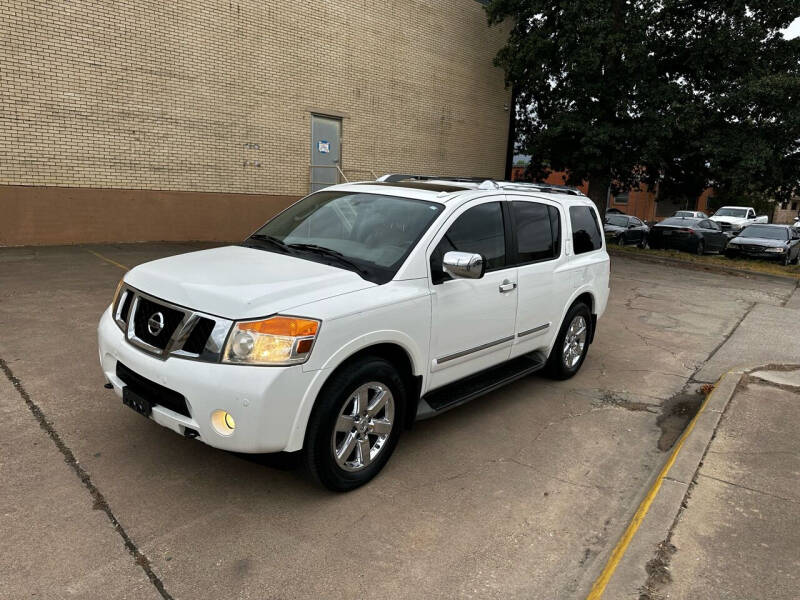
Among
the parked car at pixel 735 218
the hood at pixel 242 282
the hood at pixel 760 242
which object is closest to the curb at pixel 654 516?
the hood at pixel 242 282

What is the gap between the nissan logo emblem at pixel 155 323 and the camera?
10.3ft

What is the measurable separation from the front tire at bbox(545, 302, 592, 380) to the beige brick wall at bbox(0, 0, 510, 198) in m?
10.1

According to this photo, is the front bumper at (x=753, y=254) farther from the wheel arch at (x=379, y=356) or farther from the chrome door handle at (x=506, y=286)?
the wheel arch at (x=379, y=356)

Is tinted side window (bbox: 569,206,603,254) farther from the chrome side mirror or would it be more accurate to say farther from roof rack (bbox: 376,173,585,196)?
the chrome side mirror

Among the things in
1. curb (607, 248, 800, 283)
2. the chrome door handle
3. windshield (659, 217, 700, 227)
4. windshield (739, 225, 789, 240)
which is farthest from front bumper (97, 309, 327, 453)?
windshield (739, 225, 789, 240)

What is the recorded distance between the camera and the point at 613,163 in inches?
709

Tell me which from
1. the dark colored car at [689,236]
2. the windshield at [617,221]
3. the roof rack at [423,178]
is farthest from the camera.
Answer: the windshield at [617,221]

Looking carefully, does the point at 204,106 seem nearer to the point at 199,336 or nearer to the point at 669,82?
the point at 199,336

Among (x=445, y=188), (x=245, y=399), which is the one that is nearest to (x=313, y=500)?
(x=245, y=399)

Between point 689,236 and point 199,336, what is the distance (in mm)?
19767

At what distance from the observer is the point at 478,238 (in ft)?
13.8

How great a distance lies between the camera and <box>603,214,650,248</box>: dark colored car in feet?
72.3

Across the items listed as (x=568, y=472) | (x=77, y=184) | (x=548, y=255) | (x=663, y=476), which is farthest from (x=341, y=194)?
(x=77, y=184)

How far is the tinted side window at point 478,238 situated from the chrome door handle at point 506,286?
0.13m
